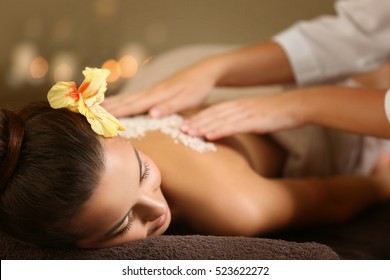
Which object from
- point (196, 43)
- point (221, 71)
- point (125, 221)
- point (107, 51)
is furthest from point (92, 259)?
point (196, 43)

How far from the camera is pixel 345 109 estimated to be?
104cm

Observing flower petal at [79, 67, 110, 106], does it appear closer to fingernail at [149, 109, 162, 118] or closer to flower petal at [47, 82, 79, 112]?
flower petal at [47, 82, 79, 112]

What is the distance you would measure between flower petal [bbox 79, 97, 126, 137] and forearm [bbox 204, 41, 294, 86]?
1.39 feet

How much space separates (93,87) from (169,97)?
0.33 meters

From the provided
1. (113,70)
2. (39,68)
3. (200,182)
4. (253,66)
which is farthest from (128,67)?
(200,182)

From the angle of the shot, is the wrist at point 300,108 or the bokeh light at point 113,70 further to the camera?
Result: the bokeh light at point 113,70

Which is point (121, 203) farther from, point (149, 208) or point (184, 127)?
point (184, 127)

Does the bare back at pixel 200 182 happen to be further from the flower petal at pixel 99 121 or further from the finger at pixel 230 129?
the flower petal at pixel 99 121

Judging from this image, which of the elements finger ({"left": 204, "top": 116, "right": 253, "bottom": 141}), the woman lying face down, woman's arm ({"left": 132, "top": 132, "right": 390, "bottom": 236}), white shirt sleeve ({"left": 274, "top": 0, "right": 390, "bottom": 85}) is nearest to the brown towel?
the woman lying face down

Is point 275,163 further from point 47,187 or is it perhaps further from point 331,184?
point 47,187

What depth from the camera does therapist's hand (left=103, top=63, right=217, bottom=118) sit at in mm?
1074

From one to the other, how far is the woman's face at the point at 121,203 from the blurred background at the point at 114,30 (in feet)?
1.68

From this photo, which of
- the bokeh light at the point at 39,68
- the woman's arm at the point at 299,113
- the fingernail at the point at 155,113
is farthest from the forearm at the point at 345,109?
the bokeh light at the point at 39,68

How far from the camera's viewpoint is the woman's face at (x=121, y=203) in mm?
777
